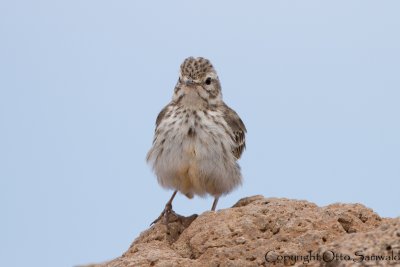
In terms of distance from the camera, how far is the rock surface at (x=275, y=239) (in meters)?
7.32

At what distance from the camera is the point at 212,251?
27.3ft

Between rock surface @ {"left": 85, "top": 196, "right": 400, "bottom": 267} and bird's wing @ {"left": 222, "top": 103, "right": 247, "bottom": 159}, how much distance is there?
225cm

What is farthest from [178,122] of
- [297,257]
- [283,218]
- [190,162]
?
[297,257]

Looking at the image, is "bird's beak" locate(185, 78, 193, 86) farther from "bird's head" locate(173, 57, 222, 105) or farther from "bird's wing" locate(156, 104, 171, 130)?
"bird's wing" locate(156, 104, 171, 130)

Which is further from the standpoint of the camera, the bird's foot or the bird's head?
the bird's head

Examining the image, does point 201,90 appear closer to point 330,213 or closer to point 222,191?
point 222,191

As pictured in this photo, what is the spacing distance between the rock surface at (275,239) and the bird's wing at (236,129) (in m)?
2.25

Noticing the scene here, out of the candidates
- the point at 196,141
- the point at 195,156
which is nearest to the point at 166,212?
the point at 195,156

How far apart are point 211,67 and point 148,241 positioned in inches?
119

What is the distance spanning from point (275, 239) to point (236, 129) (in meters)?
3.62

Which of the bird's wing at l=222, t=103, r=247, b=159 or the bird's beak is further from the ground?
the bird's beak

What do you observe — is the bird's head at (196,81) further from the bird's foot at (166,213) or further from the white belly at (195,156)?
the bird's foot at (166,213)

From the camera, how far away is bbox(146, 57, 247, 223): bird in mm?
10875

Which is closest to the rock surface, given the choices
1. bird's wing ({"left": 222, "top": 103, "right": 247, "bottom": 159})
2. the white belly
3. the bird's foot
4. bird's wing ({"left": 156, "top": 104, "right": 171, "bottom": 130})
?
the bird's foot
